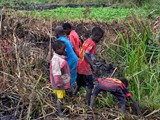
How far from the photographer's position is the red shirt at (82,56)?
645cm

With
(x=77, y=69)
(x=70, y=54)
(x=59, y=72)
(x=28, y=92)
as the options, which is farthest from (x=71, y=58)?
(x=28, y=92)

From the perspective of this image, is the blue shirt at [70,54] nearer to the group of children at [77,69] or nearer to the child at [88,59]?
the group of children at [77,69]

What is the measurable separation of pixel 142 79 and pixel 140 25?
2.01 m

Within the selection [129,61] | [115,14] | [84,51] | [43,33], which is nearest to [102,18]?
[115,14]

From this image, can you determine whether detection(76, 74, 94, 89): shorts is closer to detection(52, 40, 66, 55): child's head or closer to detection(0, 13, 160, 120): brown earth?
detection(0, 13, 160, 120): brown earth

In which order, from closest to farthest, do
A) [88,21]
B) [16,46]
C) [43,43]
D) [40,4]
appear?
[16,46]
[43,43]
[88,21]
[40,4]

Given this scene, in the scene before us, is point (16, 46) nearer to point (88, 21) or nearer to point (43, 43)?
point (43, 43)

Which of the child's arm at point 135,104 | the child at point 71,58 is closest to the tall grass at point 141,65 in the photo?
the child's arm at point 135,104

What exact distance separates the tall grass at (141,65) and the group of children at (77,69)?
17.0 inches

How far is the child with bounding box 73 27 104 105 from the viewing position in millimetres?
6445

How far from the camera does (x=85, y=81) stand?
671 centimetres

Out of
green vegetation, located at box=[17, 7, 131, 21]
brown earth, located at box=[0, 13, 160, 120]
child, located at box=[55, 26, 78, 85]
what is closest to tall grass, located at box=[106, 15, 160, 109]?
brown earth, located at box=[0, 13, 160, 120]

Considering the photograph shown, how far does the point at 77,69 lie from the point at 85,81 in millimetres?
218

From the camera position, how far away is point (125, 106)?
6422 mm
